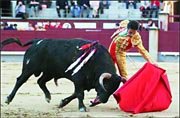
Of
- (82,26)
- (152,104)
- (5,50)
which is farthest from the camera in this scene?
(82,26)

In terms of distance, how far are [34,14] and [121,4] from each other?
312cm

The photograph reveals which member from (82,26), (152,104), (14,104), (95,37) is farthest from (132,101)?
(82,26)

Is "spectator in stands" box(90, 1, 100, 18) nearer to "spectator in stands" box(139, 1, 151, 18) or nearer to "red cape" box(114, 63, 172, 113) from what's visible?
"spectator in stands" box(139, 1, 151, 18)

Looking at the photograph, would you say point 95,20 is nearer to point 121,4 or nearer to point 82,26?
point 82,26

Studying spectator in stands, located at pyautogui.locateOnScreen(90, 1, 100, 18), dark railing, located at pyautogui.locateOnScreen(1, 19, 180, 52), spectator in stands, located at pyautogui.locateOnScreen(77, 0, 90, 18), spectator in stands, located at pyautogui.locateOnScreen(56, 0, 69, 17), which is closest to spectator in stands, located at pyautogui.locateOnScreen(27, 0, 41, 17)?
spectator in stands, located at pyautogui.locateOnScreen(56, 0, 69, 17)

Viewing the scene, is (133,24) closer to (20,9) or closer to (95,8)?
(20,9)

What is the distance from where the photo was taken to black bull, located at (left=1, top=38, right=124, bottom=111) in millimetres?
5723

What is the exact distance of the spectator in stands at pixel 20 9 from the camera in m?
16.7

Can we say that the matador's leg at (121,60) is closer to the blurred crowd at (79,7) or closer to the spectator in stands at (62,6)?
the blurred crowd at (79,7)

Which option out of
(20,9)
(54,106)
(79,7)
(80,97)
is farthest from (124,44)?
(79,7)

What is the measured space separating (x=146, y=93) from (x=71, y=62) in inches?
34.6

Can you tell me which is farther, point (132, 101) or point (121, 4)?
point (121, 4)

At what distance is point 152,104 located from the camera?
19.1 ft

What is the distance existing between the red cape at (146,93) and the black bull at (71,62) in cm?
25
